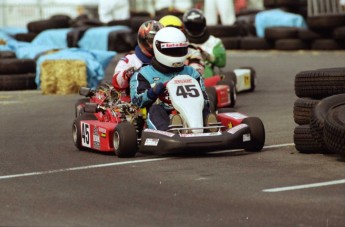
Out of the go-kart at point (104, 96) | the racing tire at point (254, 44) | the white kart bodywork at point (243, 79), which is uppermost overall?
the go-kart at point (104, 96)

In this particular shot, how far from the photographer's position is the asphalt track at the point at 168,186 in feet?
22.3

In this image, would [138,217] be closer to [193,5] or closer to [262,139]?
[262,139]

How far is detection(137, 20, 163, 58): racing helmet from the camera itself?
434 inches

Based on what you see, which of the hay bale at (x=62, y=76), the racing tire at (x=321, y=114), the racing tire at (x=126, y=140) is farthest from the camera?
the hay bale at (x=62, y=76)

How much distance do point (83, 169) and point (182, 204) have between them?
2.13 metres

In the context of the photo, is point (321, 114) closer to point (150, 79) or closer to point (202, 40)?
point (150, 79)

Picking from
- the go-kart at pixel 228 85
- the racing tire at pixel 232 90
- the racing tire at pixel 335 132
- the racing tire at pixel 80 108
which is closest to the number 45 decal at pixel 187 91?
the racing tire at pixel 335 132

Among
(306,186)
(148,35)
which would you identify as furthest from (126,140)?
(306,186)

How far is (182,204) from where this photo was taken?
23.6 ft

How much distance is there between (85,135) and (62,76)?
22.7 feet

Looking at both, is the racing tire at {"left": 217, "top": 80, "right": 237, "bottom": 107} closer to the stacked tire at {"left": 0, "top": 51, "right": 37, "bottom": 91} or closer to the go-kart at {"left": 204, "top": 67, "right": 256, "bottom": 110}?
the go-kart at {"left": 204, "top": 67, "right": 256, "bottom": 110}

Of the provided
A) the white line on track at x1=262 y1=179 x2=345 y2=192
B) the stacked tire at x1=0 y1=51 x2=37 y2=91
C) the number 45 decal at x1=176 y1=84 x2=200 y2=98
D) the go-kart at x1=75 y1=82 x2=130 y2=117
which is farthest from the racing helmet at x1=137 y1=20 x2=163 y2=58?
the stacked tire at x1=0 y1=51 x2=37 y2=91

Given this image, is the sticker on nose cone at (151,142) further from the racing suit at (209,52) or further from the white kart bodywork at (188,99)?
the racing suit at (209,52)

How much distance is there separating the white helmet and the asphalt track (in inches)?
36.4
